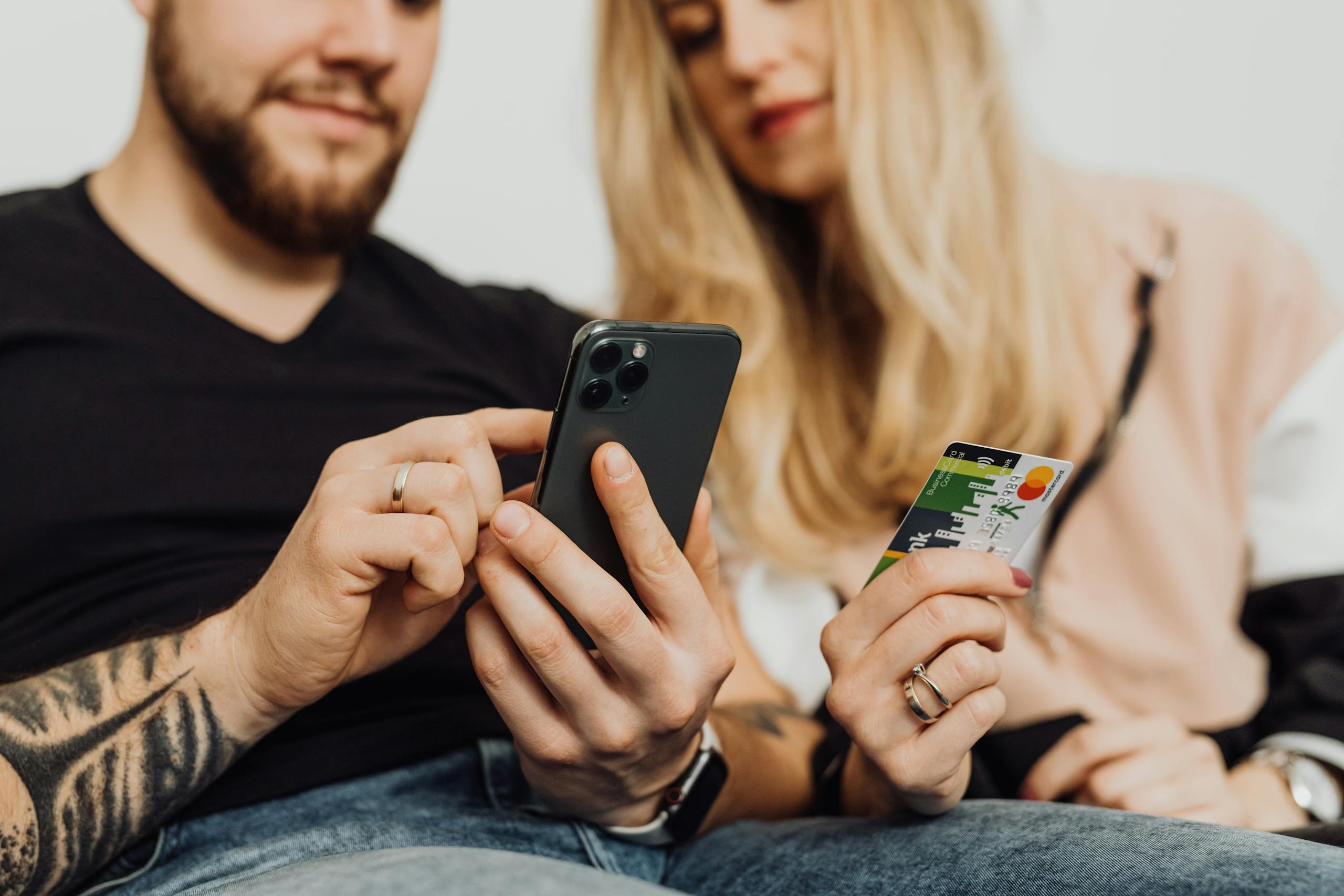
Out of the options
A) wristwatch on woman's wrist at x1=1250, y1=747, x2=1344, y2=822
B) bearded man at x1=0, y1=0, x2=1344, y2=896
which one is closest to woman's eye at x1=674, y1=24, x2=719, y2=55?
bearded man at x1=0, y1=0, x2=1344, y2=896

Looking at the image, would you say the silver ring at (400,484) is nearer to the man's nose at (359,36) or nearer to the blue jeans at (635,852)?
the blue jeans at (635,852)

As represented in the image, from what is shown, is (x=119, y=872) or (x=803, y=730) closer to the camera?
(x=119, y=872)

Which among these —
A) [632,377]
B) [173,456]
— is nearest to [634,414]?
[632,377]

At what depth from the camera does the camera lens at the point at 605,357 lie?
0.65 meters

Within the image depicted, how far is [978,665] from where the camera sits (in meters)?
0.73

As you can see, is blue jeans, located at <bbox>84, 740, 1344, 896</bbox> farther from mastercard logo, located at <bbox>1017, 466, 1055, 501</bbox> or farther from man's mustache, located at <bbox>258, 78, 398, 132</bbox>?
man's mustache, located at <bbox>258, 78, 398, 132</bbox>

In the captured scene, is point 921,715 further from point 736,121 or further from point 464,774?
point 736,121

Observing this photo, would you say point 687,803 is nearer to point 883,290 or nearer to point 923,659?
point 923,659

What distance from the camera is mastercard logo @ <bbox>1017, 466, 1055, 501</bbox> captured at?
→ 0.71 metres

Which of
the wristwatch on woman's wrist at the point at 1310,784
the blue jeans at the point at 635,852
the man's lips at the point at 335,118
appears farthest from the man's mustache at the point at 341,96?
the wristwatch on woman's wrist at the point at 1310,784

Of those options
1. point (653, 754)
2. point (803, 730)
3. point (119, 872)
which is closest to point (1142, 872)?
point (653, 754)

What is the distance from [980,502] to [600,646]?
0.99 ft

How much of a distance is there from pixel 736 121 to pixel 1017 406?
580mm

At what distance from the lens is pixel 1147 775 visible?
3.32ft
